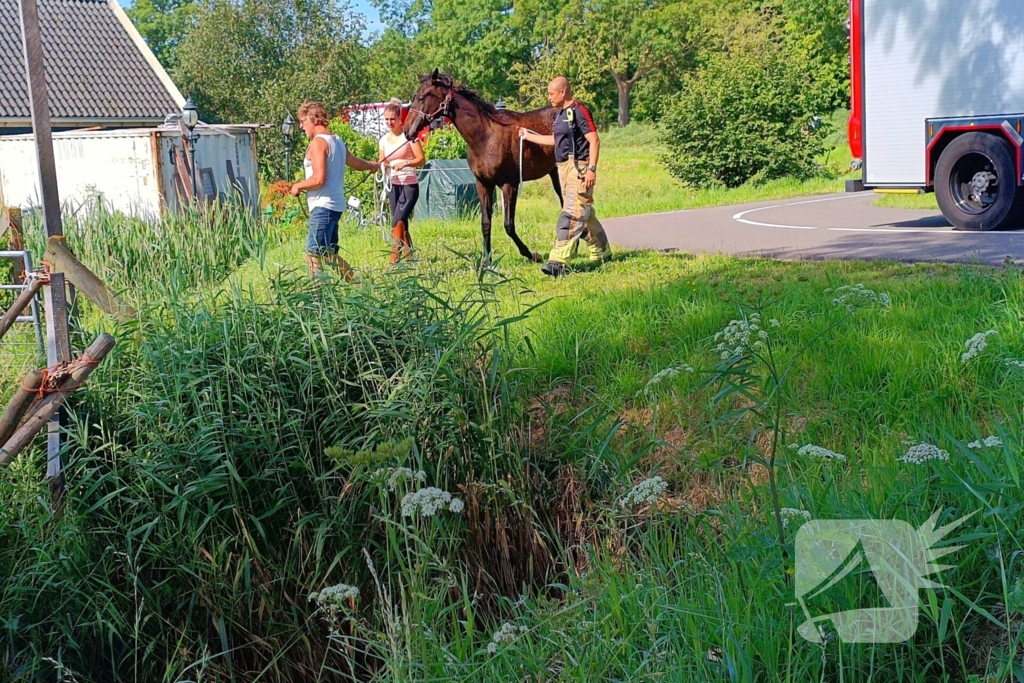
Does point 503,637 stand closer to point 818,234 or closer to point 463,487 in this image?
point 463,487

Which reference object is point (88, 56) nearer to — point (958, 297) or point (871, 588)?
point (958, 297)

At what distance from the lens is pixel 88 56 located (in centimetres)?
3753

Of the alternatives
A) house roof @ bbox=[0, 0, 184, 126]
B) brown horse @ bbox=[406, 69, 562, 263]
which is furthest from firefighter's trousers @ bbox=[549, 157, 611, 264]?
house roof @ bbox=[0, 0, 184, 126]

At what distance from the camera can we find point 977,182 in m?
13.6

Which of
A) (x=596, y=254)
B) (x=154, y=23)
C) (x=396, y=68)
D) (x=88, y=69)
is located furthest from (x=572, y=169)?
(x=154, y=23)

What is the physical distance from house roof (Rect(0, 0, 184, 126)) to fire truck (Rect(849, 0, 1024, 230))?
26.5 meters

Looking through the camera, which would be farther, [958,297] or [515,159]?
[515,159]

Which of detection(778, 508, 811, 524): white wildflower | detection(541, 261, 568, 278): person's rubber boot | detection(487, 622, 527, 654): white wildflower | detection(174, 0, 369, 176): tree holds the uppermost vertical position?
detection(174, 0, 369, 176): tree

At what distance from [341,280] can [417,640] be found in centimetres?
288

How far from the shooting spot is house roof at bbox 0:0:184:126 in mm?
34906

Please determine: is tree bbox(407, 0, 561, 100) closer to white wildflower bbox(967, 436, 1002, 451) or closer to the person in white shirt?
the person in white shirt

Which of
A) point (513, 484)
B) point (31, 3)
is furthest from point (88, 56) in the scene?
point (513, 484)

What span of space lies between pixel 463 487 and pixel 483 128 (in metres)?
6.94

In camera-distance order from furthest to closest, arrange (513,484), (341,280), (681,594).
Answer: (341,280)
(513,484)
(681,594)
